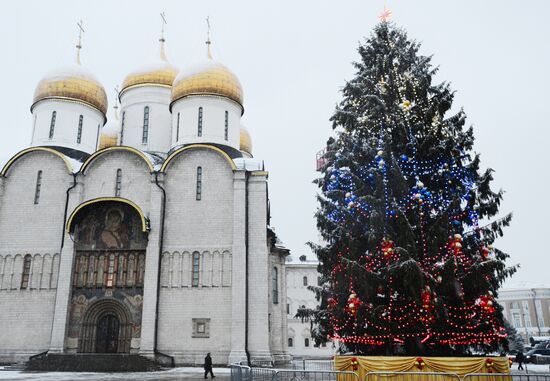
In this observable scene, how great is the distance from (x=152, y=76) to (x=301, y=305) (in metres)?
23.3

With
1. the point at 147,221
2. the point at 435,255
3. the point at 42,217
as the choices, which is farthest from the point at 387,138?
the point at 42,217

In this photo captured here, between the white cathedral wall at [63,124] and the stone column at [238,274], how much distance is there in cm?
829

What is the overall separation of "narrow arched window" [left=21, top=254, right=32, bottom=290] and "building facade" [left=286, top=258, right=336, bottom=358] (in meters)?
22.8

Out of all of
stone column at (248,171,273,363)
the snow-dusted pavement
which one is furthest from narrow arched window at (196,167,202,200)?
the snow-dusted pavement

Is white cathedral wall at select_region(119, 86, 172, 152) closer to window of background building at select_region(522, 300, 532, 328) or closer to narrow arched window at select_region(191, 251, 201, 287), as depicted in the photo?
narrow arched window at select_region(191, 251, 201, 287)

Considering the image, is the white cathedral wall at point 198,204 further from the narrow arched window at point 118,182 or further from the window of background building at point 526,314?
the window of background building at point 526,314

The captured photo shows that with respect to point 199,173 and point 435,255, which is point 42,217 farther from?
point 435,255

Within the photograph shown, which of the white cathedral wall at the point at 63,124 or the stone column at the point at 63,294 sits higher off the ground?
the white cathedral wall at the point at 63,124

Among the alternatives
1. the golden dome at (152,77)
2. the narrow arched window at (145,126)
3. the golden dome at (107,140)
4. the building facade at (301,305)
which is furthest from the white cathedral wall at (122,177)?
the building facade at (301,305)

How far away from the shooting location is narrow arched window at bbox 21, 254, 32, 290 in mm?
19672

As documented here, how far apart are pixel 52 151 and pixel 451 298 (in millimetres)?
17269

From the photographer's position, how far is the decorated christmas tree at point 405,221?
1090cm

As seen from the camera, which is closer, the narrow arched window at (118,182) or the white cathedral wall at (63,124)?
the narrow arched window at (118,182)

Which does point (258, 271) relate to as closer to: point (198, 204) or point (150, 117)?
point (198, 204)
